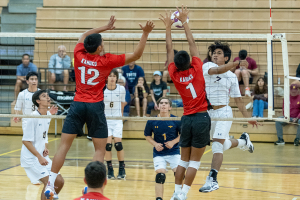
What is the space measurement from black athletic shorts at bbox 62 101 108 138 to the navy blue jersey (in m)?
1.10

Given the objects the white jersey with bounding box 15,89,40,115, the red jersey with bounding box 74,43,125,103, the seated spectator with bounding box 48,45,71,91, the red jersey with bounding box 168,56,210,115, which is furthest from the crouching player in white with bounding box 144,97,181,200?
the seated spectator with bounding box 48,45,71,91

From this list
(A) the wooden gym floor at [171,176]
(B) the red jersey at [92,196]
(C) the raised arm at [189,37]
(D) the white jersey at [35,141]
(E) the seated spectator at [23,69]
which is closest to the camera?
(B) the red jersey at [92,196]

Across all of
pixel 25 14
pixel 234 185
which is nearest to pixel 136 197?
pixel 234 185

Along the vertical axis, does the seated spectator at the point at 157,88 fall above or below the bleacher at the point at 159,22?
below

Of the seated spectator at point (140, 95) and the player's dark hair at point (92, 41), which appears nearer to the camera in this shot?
the player's dark hair at point (92, 41)

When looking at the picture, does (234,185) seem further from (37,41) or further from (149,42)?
(37,41)

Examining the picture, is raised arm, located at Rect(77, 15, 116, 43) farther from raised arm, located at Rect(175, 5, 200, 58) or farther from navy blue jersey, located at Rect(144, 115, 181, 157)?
navy blue jersey, located at Rect(144, 115, 181, 157)

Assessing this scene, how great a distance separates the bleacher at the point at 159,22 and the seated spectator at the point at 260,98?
858 mm

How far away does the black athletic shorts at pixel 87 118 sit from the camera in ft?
14.2

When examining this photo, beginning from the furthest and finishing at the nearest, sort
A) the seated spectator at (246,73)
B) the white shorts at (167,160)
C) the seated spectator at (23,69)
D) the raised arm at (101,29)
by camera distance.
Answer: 1. the seated spectator at (23,69)
2. the seated spectator at (246,73)
3. the white shorts at (167,160)
4. the raised arm at (101,29)

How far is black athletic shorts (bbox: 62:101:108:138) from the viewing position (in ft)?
14.2

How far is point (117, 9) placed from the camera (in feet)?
42.7

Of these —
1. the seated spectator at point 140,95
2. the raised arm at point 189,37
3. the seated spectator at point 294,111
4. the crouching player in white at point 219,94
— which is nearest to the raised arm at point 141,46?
the raised arm at point 189,37

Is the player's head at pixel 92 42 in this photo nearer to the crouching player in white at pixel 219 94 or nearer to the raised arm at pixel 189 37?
the raised arm at pixel 189 37
